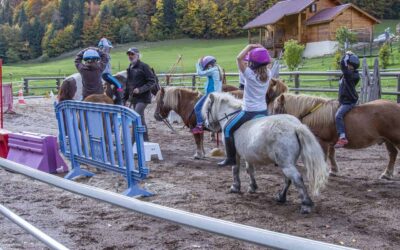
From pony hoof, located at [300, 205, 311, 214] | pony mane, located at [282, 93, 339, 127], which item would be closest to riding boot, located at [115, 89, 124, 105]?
pony mane, located at [282, 93, 339, 127]

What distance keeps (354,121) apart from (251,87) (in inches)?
74.4

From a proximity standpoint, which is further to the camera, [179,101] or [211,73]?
[179,101]

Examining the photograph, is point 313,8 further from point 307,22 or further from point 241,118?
point 241,118

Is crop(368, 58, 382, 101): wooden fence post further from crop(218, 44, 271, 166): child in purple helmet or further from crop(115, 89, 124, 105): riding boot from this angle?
crop(218, 44, 271, 166): child in purple helmet

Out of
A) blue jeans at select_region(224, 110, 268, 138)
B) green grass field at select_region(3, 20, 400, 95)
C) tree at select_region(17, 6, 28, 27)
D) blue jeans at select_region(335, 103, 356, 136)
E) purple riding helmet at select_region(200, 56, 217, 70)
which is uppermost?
tree at select_region(17, 6, 28, 27)

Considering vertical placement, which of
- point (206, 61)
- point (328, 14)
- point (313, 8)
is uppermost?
point (313, 8)

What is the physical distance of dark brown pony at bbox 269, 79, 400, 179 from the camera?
703cm

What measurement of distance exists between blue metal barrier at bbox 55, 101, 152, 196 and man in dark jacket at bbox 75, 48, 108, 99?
3.35ft

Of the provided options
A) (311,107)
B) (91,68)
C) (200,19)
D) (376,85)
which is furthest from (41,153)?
(200,19)

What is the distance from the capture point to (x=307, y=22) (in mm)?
56156

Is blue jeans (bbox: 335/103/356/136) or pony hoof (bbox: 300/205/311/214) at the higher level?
blue jeans (bbox: 335/103/356/136)

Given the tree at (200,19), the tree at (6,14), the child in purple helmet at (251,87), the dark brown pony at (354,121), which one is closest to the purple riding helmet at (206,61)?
the dark brown pony at (354,121)

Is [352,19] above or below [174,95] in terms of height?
above

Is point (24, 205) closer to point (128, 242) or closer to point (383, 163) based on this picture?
point (128, 242)
